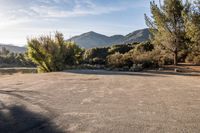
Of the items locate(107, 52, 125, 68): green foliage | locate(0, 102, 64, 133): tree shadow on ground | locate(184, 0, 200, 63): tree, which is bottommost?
locate(0, 102, 64, 133): tree shadow on ground

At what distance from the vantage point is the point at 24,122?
6.96m

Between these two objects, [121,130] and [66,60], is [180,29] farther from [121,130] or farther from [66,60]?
[121,130]

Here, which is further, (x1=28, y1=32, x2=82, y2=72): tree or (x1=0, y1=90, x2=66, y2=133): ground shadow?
(x1=28, y1=32, x2=82, y2=72): tree

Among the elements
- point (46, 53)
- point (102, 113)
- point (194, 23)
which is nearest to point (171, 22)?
point (194, 23)

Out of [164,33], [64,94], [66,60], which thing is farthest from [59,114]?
[66,60]

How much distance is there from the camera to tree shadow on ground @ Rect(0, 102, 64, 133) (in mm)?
6297

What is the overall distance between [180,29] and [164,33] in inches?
61.3

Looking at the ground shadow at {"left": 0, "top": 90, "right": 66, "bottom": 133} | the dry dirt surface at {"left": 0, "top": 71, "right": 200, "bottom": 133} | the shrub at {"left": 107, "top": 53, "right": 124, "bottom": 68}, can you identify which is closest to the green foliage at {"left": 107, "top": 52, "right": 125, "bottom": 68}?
the shrub at {"left": 107, "top": 53, "right": 124, "bottom": 68}

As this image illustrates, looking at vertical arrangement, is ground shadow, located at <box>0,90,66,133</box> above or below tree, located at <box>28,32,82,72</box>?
below

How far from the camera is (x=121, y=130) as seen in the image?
6.16 m

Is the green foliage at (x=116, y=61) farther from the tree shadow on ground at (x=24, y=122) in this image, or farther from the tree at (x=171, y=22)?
the tree shadow on ground at (x=24, y=122)

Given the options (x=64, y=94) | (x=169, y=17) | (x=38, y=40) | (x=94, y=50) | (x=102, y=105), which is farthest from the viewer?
(x=94, y=50)

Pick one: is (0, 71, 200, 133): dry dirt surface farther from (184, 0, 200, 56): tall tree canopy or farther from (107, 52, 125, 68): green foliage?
(107, 52, 125, 68): green foliage

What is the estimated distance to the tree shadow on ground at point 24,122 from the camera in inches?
248
